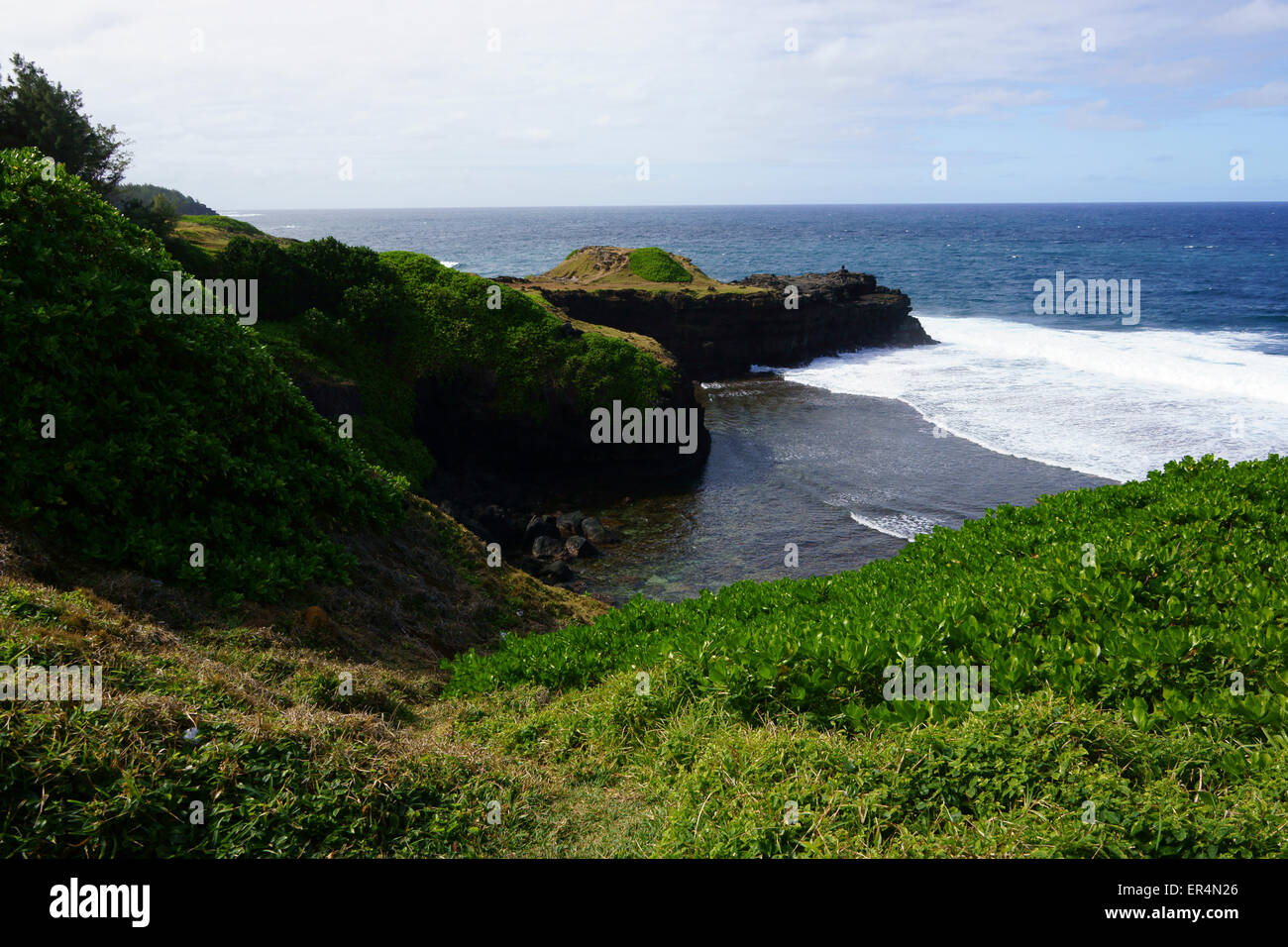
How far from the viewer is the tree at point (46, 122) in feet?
82.7

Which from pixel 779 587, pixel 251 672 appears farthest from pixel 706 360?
pixel 251 672

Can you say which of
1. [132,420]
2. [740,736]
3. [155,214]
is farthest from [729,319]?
[740,736]

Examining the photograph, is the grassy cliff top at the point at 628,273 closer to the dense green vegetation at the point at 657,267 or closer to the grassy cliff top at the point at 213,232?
the dense green vegetation at the point at 657,267

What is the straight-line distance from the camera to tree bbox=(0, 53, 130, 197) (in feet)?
82.7

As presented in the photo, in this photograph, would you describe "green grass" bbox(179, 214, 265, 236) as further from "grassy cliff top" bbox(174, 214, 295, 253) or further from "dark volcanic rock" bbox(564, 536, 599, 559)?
"dark volcanic rock" bbox(564, 536, 599, 559)

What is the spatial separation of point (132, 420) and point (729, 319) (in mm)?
40744

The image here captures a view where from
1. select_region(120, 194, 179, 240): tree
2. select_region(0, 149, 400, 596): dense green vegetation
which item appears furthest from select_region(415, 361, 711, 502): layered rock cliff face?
select_region(0, 149, 400, 596): dense green vegetation

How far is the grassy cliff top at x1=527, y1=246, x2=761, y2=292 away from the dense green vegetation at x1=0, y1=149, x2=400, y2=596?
3676cm

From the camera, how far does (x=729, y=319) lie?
47.4 m

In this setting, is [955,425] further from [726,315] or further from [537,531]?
[537,531]

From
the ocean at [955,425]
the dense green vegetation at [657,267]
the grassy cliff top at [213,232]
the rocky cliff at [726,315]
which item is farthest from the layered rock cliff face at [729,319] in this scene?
the grassy cliff top at [213,232]

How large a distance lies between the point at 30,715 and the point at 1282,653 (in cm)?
841
